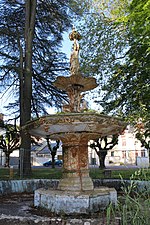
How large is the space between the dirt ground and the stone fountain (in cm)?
25

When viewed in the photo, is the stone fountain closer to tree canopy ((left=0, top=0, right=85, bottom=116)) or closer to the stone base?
the stone base

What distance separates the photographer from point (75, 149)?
6363mm

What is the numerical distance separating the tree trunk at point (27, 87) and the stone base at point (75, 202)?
7.98 meters

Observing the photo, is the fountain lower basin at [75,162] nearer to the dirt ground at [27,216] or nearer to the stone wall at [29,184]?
the dirt ground at [27,216]

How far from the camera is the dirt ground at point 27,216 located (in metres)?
3.94

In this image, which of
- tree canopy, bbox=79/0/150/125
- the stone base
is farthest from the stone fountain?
tree canopy, bbox=79/0/150/125

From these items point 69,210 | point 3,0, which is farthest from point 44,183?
point 3,0

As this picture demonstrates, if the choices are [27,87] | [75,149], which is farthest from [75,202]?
[27,87]

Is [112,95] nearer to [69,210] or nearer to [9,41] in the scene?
[9,41]

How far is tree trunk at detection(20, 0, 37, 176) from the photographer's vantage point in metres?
13.8

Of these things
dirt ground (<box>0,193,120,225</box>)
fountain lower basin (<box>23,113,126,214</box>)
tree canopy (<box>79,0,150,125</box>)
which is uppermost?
tree canopy (<box>79,0,150,125</box>)

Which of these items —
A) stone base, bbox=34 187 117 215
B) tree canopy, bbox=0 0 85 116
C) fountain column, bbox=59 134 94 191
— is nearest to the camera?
stone base, bbox=34 187 117 215

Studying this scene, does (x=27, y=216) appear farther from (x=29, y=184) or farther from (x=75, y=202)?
(x=29, y=184)

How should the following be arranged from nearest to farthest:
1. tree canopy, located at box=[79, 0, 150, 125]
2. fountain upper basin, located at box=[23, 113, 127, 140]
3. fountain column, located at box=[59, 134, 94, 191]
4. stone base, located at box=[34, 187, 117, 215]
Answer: stone base, located at box=[34, 187, 117, 215], fountain upper basin, located at box=[23, 113, 127, 140], fountain column, located at box=[59, 134, 94, 191], tree canopy, located at box=[79, 0, 150, 125]
